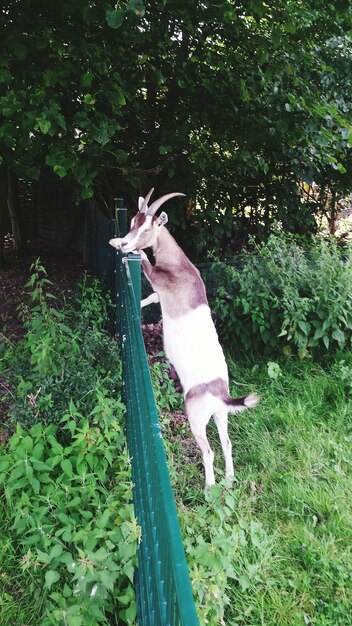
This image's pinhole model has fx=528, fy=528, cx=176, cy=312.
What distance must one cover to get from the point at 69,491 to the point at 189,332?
986 millimetres

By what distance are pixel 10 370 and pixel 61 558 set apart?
1.81 m

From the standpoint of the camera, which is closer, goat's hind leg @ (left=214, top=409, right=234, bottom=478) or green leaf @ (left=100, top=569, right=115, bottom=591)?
green leaf @ (left=100, top=569, right=115, bottom=591)

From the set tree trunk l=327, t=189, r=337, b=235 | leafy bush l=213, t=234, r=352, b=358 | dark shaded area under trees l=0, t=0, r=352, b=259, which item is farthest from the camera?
tree trunk l=327, t=189, r=337, b=235

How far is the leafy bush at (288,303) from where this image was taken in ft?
13.3

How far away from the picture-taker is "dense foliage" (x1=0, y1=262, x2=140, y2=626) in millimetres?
1896

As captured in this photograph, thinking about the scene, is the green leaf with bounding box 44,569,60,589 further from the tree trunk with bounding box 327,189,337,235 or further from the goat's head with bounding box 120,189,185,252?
the tree trunk with bounding box 327,189,337,235

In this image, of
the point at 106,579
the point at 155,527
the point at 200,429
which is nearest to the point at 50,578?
the point at 106,579

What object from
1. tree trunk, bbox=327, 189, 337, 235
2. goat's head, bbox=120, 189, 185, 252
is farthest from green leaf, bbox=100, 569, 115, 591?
tree trunk, bbox=327, 189, 337, 235

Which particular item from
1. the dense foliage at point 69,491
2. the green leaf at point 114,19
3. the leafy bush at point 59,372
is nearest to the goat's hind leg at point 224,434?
the dense foliage at point 69,491

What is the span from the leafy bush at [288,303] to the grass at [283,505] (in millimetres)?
299

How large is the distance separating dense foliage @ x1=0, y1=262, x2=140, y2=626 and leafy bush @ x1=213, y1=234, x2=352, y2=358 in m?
1.37

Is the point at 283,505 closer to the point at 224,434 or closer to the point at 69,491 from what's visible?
the point at 224,434

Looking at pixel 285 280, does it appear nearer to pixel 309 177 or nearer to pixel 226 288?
pixel 226 288

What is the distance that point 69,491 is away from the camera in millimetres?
2389
